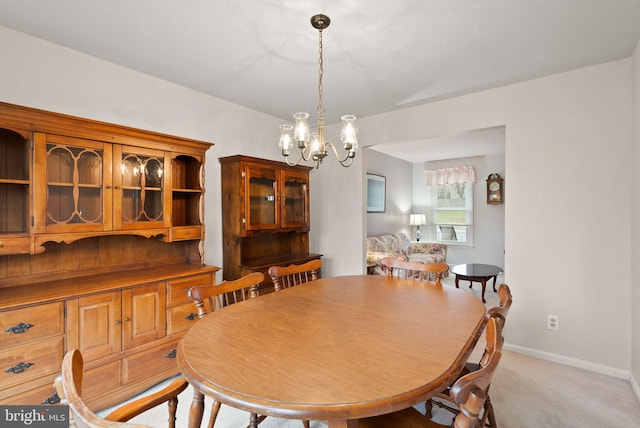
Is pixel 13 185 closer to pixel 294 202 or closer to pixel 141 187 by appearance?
pixel 141 187

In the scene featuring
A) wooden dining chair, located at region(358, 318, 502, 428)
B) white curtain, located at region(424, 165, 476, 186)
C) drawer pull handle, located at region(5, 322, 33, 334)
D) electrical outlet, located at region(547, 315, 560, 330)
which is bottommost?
electrical outlet, located at region(547, 315, 560, 330)

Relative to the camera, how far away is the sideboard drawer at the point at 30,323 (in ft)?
5.29

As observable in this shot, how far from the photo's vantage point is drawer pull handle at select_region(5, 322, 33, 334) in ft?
5.33

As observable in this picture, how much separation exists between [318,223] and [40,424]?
3.44 metres

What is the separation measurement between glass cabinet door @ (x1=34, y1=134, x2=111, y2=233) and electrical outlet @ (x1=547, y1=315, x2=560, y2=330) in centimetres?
363

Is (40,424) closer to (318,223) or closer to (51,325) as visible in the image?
(51,325)

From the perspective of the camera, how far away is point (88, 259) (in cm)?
227

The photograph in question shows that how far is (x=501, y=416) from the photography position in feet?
6.31

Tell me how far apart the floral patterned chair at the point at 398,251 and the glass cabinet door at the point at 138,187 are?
3159mm

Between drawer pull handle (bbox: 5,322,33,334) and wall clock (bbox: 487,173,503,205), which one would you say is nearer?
drawer pull handle (bbox: 5,322,33,334)

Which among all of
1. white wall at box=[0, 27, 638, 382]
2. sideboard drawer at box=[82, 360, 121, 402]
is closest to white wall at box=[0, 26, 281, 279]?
white wall at box=[0, 27, 638, 382]

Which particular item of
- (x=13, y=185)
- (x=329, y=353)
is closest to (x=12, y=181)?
(x=13, y=185)

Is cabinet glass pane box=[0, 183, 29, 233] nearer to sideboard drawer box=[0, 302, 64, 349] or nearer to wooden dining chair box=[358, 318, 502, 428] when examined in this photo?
sideboard drawer box=[0, 302, 64, 349]

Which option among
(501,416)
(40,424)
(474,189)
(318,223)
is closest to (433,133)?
(318,223)
